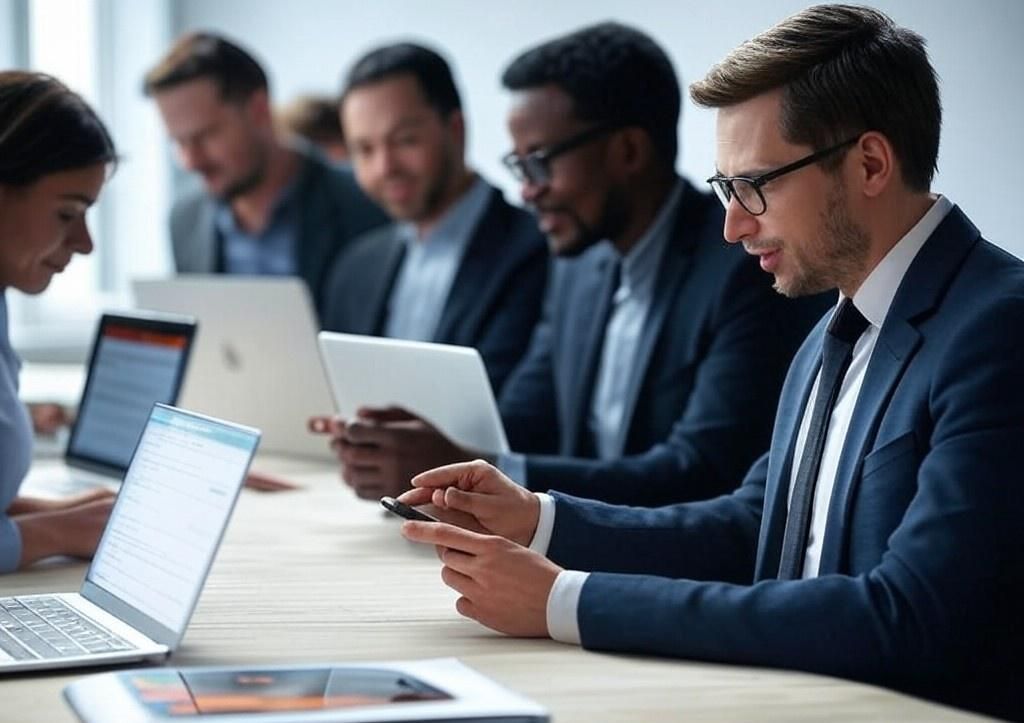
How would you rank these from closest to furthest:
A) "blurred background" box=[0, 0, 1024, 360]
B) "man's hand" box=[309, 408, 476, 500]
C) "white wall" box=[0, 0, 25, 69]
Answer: "man's hand" box=[309, 408, 476, 500], "blurred background" box=[0, 0, 1024, 360], "white wall" box=[0, 0, 25, 69]

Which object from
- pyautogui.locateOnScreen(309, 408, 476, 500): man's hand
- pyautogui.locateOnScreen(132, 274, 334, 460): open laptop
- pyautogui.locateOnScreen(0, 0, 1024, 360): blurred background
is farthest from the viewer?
pyautogui.locateOnScreen(0, 0, 1024, 360): blurred background

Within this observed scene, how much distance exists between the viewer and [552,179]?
307 centimetres

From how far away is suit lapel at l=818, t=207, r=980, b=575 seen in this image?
1758 millimetres

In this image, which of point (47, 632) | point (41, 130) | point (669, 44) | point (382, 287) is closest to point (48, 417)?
point (382, 287)

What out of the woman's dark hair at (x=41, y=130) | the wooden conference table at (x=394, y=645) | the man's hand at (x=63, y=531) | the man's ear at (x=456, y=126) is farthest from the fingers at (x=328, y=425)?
the man's ear at (x=456, y=126)

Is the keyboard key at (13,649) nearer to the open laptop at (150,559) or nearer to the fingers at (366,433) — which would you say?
the open laptop at (150,559)

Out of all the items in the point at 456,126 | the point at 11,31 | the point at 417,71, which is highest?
the point at 11,31

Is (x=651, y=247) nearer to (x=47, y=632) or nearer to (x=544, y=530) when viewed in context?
(x=544, y=530)

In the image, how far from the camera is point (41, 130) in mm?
2391

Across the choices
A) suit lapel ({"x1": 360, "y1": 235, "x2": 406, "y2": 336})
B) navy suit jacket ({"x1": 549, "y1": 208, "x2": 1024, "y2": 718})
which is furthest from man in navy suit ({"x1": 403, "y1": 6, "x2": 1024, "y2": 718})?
suit lapel ({"x1": 360, "y1": 235, "x2": 406, "y2": 336})

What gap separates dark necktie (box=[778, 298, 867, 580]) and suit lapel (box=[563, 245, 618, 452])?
3.89ft

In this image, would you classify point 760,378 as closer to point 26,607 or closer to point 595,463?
point 595,463

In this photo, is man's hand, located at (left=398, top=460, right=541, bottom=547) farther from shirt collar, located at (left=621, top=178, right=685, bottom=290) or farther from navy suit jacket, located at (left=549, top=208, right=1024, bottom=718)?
shirt collar, located at (left=621, top=178, right=685, bottom=290)

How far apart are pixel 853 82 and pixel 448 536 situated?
2.32 feet
